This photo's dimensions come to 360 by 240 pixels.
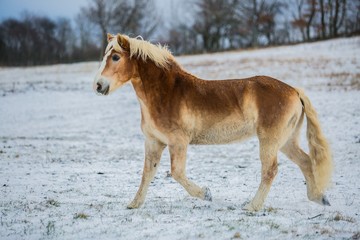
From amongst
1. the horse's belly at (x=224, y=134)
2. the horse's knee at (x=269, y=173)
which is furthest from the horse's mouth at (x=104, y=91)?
the horse's knee at (x=269, y=173)

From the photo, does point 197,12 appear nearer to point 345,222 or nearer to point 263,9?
point 263,9

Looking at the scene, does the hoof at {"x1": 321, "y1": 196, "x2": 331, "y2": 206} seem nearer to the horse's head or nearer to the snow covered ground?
the snow covered ground

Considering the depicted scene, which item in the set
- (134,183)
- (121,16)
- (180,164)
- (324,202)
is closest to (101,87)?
(180,164)

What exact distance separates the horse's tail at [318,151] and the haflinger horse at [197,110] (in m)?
0.01

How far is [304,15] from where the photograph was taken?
58.9 metres

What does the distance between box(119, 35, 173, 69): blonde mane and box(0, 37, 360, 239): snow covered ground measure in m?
2.15

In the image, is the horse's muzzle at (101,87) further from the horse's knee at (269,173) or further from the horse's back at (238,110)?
the horse's knee at (269,173)

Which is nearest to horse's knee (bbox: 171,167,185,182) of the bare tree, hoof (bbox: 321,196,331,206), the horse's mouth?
A: the horse's mouth

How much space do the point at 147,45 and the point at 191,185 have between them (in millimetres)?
2147

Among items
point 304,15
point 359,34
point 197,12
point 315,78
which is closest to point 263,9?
point 304,15

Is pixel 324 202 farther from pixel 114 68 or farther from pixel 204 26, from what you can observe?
pixel 204 26

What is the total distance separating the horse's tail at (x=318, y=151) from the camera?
6.07m

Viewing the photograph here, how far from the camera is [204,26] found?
61.1 m

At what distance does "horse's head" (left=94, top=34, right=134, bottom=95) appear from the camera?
563 cm
